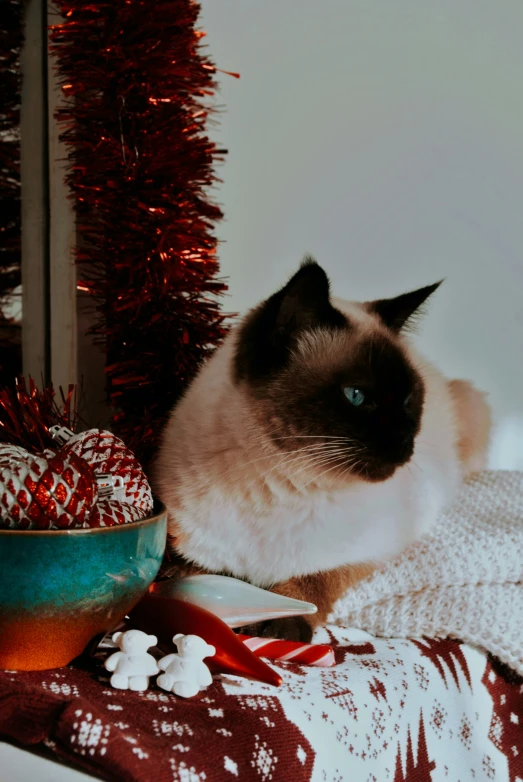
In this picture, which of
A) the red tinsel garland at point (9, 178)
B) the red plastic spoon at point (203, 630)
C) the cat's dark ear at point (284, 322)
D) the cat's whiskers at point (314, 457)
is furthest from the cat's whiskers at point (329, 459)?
the red tinsel garland at point (9, 178)

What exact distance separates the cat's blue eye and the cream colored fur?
8cm

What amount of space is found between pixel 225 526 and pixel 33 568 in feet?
1.19

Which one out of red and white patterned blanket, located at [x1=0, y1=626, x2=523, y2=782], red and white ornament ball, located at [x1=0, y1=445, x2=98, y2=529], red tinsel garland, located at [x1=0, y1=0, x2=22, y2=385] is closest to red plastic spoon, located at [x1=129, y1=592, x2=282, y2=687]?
red and white patterned blanket, located at [x1=0, y1=626, x2=523, y2=782]

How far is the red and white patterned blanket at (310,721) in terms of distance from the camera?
0.40m

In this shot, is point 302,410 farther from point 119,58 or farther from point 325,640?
point 119,58

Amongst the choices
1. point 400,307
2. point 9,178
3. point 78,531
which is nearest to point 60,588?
point 78,531

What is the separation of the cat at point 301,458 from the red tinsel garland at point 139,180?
271 mm

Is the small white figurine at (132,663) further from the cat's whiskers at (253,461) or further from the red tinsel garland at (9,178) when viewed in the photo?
the red tinsel garland at (9,178)

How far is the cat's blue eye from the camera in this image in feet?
2.64

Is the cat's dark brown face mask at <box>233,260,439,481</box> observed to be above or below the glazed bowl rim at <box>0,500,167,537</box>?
above

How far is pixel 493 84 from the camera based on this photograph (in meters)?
1.43

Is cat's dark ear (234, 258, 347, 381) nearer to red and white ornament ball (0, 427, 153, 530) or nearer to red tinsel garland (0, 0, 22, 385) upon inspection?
red and white ornament ball (0, 427, 153, 530)

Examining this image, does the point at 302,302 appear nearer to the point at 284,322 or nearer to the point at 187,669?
the point at 284,322

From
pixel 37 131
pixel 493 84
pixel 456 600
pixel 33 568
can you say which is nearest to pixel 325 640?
pixel 456 600
